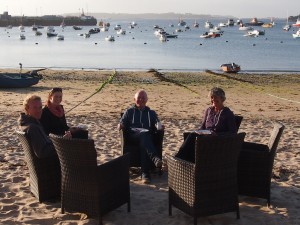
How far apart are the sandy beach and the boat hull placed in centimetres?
35

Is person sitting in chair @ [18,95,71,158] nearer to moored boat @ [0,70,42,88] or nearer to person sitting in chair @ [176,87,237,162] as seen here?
person sitting in chair @ [176,87,237,162]

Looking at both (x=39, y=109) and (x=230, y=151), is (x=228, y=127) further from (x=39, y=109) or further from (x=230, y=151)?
(x=39, y=109)

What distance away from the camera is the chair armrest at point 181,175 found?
4.73 m

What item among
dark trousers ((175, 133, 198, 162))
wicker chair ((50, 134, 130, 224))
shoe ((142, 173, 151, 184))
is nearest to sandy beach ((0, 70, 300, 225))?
shoe ((142, 173, 151, 184))

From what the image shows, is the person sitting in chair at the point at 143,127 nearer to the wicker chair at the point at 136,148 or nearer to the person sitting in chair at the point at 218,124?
the wicker chair at the point at 136,148

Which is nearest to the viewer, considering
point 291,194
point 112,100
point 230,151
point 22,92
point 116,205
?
point 230,151

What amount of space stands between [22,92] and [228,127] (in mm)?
13504

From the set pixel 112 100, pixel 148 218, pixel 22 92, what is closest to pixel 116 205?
pixel 148 218

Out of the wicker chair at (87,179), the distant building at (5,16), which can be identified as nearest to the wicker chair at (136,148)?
the wicker chair at (87,179)

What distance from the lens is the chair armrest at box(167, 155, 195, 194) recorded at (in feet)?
15.5

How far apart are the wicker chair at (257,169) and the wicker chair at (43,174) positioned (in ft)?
6.94

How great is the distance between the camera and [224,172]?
476cm

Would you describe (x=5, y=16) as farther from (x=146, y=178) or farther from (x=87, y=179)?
(x=87, y=179)

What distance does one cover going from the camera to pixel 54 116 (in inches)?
243
